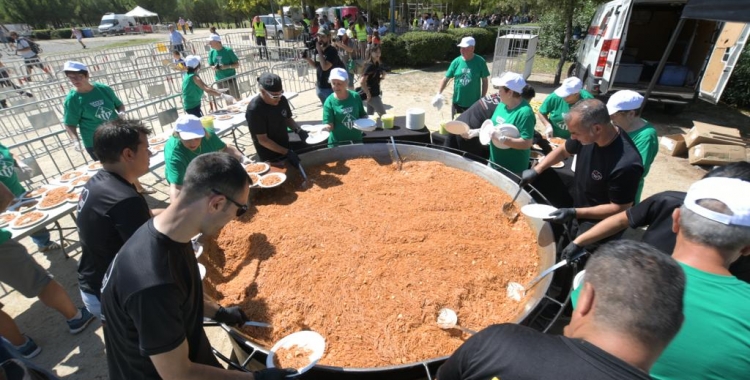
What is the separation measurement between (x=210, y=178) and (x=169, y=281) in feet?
1.55

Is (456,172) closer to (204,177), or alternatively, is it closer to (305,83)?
(204,177)

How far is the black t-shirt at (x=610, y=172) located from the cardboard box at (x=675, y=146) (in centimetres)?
603

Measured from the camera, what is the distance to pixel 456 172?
429 centimetres

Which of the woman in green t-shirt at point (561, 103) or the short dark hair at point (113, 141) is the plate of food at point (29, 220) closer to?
the short dark hair at point (113, 141)

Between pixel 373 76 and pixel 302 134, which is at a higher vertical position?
pixel 373 76

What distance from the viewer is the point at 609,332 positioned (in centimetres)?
106

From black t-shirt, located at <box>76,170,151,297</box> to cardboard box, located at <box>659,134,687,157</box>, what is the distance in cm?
971

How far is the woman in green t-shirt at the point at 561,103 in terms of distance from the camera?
5.06 meters

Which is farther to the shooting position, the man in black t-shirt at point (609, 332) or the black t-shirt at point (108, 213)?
the black t-shirt at point (108, 213)

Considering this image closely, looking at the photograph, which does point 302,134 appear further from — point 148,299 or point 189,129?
point 148,299

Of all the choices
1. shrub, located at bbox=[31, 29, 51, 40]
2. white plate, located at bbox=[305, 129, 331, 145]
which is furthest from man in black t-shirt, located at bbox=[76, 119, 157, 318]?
shrub, located at bbox=[31, 29, 51, 40]

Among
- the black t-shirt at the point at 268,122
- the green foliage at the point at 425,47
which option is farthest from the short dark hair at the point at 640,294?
the green foliage at the point at 425,47

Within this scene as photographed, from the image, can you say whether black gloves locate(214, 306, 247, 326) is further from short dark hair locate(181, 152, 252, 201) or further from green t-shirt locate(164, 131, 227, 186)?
green t-shirt locate(164, 131, 227, 186)

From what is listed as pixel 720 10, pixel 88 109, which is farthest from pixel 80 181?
pixel 720 10
